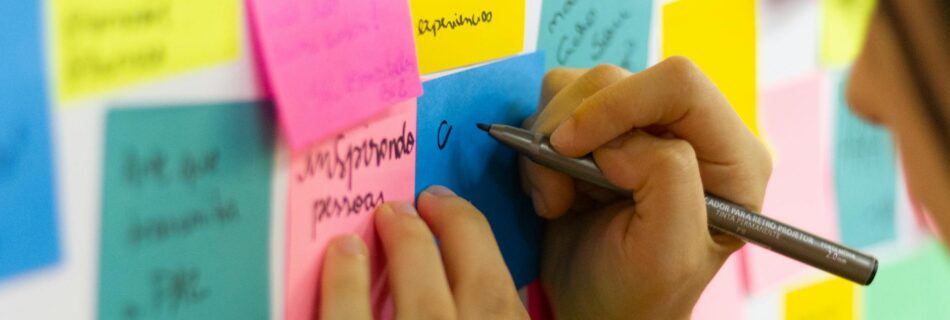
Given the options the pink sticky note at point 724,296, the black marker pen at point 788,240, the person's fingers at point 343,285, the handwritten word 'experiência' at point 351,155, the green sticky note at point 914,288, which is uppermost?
the handwritten word 'experiência' at point 351,155

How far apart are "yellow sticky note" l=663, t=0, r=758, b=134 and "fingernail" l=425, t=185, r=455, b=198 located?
240mm

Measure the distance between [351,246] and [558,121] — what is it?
14 cm

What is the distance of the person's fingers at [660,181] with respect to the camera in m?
0.52

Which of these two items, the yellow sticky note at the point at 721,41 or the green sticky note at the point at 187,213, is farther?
the yellow sticky note at the point at 721,41

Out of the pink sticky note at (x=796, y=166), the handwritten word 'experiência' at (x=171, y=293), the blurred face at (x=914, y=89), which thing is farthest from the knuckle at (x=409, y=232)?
the pink sticky note at (x=796, y=166)

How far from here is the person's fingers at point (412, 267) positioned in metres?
0.48

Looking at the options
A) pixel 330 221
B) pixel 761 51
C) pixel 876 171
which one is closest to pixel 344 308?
pixel 330 221

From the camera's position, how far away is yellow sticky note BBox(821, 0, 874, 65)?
0.82m

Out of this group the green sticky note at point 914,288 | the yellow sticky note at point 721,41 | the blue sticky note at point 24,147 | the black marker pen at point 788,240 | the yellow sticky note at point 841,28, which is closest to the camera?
the blue sticky note at point 24,147

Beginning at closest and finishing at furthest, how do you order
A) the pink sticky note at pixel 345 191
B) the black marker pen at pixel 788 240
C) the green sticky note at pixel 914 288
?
the pink sticky note at pixel 345 191 → the black marker pen at pixel 788 240 → the green sticky note at pixel 914 288

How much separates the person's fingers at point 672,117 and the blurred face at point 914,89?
0.25 ft

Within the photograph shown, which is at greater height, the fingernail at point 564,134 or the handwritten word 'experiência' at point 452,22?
the handwritten word 'experiência' at point 452,22

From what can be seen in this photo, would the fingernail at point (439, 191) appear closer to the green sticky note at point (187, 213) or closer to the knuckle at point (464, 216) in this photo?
the knuckle at point (464, 216)

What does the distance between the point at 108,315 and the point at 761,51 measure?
0.55 m
